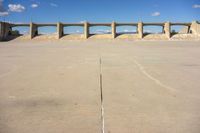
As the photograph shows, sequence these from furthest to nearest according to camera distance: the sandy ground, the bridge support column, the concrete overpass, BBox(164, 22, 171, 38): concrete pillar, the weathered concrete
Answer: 1. the bridge support column
2. the concrete overpass
3. the weathered concrete
4. BBox(164, 22, 171, 38): concrete pillar
5. the sandy ground

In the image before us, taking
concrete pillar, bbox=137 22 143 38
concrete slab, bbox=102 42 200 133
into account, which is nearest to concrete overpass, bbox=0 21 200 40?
concrete pillar, bbox=137 22 143 38

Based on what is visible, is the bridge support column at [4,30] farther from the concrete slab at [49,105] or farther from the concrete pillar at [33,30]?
the concrete slab at [49,105]

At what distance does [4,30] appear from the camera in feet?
232

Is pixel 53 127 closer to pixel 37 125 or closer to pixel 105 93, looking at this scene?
pixel 37 125

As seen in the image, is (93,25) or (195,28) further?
(93,25)

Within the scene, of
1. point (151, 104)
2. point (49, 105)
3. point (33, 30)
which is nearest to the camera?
point (49, 105)

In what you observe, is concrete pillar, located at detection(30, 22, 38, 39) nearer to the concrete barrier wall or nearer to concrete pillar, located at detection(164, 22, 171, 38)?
concrete pillar, located at detection(164, 22, 171, 38)

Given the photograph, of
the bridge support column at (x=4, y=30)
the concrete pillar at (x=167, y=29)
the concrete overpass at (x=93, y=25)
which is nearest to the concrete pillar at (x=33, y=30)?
the concrete overpass at (x=93, y=25)

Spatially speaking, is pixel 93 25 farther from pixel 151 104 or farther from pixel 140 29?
pixel 151 104

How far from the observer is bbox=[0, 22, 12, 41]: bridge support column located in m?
69.1

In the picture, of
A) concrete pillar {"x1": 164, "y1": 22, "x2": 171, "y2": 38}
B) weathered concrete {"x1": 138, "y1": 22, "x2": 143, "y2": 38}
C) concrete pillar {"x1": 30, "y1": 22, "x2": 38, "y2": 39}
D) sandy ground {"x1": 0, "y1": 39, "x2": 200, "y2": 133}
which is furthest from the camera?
concrete pillar {"x1": 30, "y1": 22, "x2": 38, "y2": 39}

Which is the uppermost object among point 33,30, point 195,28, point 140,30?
point 33,30

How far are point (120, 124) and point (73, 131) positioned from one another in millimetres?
764

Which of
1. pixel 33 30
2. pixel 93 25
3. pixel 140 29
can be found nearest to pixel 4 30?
pixel 33 30
